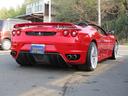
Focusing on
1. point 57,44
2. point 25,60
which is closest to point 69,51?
point 57,44

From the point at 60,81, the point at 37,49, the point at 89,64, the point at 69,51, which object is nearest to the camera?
the point at 60,81

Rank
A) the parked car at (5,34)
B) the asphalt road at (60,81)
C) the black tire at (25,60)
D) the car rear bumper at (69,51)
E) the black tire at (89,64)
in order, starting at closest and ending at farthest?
the asphalt road at (60,81) → the car rear bumper at (69,51) → the black tire at (89,64) → the black tire at (25,60) → the parked car at (5,34)

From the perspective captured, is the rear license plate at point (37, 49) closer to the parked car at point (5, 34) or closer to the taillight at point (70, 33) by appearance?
the taillight at point (70, 33)

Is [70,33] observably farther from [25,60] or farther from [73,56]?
[25,60]

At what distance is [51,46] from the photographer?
932 cm

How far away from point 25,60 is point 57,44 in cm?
125

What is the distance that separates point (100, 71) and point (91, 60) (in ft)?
1.41

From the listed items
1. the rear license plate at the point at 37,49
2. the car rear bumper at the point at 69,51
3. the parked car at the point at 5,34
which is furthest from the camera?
the parked car at the point at 5,34

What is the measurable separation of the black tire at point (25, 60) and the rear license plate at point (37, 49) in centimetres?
29

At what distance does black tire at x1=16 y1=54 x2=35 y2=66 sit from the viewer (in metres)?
9.83

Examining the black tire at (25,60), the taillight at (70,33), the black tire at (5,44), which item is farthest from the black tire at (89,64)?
the black tire at (5,44)

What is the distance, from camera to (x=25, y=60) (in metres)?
10.1

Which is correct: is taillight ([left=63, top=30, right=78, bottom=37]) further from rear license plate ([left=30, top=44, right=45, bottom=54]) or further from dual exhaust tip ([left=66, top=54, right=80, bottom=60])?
rear license plate ([left=30, top=44, right=45, bottom=54])

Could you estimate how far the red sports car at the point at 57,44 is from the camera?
30.5 feet
